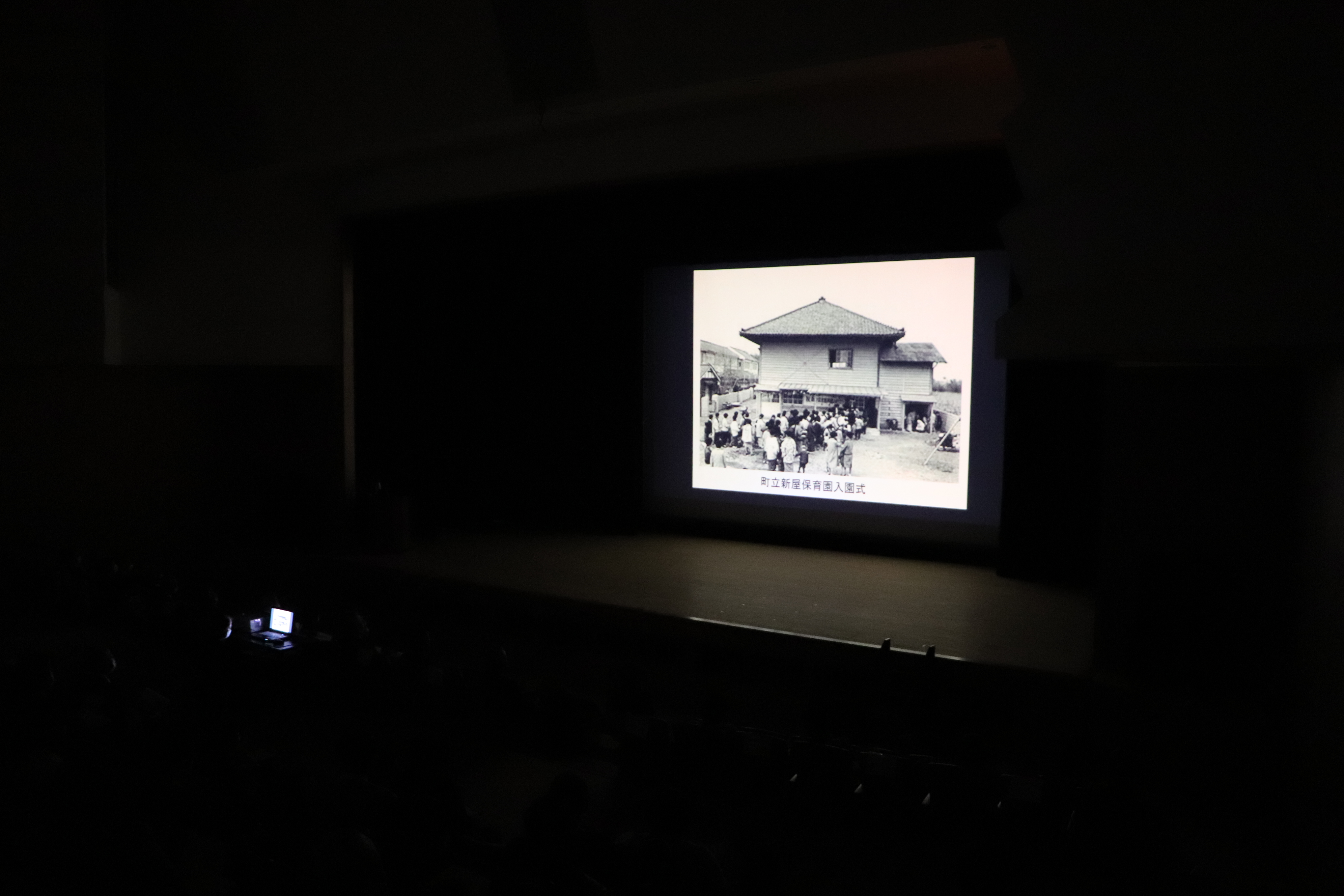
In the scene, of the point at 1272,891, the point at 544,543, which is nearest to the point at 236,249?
the point at 544,543

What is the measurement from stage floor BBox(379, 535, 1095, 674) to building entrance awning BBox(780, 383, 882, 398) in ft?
2.80

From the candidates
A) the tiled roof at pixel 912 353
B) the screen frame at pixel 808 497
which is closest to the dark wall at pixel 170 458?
the screen frame at pixel 808 497

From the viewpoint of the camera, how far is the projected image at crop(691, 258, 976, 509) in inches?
171

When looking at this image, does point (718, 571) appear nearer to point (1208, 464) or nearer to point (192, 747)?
point (1208, 464)

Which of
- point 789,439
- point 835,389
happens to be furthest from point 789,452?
point 835,389

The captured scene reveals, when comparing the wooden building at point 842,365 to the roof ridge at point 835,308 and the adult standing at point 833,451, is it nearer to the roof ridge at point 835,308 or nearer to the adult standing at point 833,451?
the roof ridge at point 835,308

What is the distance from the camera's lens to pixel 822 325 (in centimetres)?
462

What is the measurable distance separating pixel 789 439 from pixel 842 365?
50 cm

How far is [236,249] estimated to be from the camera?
Result: 17.2 ft

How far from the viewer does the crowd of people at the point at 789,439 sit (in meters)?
4.59

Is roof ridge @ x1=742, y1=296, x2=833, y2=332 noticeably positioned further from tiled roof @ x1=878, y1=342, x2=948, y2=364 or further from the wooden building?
tiled roof @ x1=878, y1=342, x2=948, y2=364

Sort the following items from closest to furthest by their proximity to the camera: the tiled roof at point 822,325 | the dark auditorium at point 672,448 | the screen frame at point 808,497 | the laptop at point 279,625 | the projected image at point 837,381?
the dark auditorium at point 672,448 → the laptop at point 279,625 → the screen frame at point 808,497 → the projected image at point 837,381 → the tiled roof at point 822,325

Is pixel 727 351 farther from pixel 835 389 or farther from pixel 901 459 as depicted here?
pixel 901 459

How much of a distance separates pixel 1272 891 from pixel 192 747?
2.55 meters
